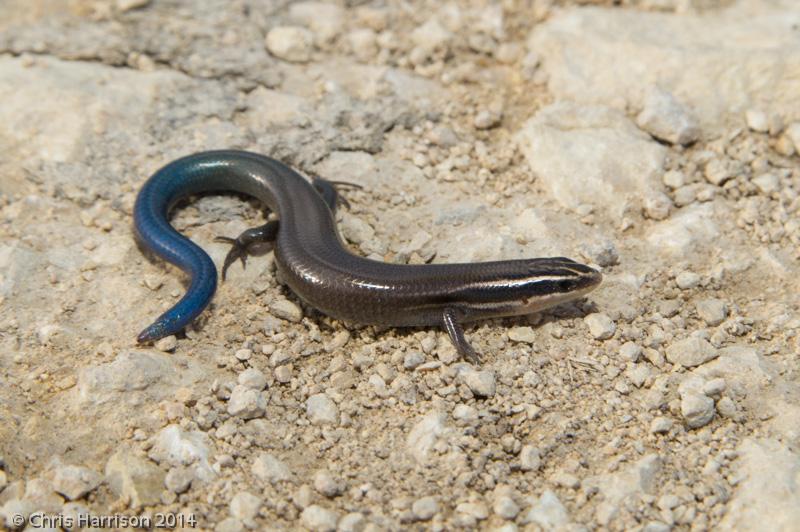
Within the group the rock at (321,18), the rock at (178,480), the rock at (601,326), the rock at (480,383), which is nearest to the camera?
the rock at (178,480)

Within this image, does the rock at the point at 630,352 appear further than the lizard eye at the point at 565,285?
No

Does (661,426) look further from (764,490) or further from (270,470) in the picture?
(270,470)

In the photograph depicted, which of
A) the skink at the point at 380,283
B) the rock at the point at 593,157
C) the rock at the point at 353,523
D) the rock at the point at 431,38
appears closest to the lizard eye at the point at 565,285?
the skink at the point at 380,283

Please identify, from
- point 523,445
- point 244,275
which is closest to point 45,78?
point 244,275

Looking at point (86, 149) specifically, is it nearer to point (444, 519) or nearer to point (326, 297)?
point (326, 297)

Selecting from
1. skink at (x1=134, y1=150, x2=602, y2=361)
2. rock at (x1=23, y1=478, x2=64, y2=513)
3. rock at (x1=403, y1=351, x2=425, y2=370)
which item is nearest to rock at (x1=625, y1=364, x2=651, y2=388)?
skink at (x1=134, y1=150, x2=602, y2=361)

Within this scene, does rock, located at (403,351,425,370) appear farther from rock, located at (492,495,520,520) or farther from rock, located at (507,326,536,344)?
rock, located at (492,495,520,520)

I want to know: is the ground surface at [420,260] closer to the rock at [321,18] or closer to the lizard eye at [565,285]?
the rock at [321,18]
